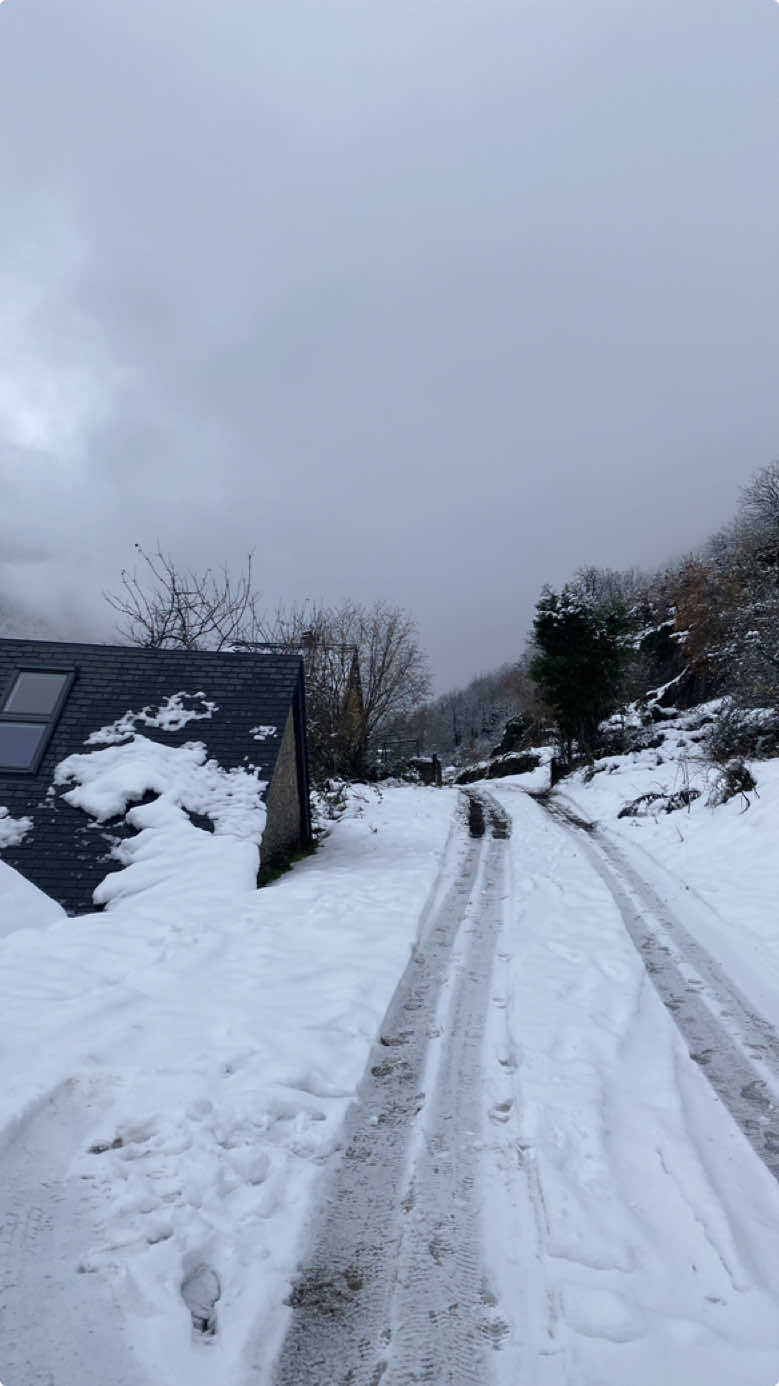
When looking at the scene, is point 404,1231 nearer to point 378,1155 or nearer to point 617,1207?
point 378,1155

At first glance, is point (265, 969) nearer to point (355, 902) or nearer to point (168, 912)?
point (168, 912)

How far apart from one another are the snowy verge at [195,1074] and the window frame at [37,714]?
9.18ft

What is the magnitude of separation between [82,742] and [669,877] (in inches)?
297

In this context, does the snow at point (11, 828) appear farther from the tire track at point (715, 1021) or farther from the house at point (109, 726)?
the tire track at point (715, 1021)

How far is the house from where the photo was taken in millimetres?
7098

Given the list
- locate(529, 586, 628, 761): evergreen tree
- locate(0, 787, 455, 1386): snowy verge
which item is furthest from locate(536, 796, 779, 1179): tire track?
locate(529, 586, 628, 761): evergreen tree

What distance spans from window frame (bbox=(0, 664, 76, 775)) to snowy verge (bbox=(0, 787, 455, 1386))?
110 inches

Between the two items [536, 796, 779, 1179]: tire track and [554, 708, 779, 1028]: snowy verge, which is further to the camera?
[554, 708, 779, 1028]: snowy verge

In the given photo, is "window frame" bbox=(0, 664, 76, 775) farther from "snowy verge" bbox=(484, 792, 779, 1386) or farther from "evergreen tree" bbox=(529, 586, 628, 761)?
"evergreen tree" bbox=(529, 586, 628, 761)

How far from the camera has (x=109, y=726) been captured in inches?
335

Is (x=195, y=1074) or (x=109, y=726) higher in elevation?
(x=109, y=726)

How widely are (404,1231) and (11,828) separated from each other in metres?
6.52

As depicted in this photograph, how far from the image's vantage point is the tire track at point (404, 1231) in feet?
6.14

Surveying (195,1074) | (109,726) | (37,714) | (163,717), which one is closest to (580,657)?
(163,717)
